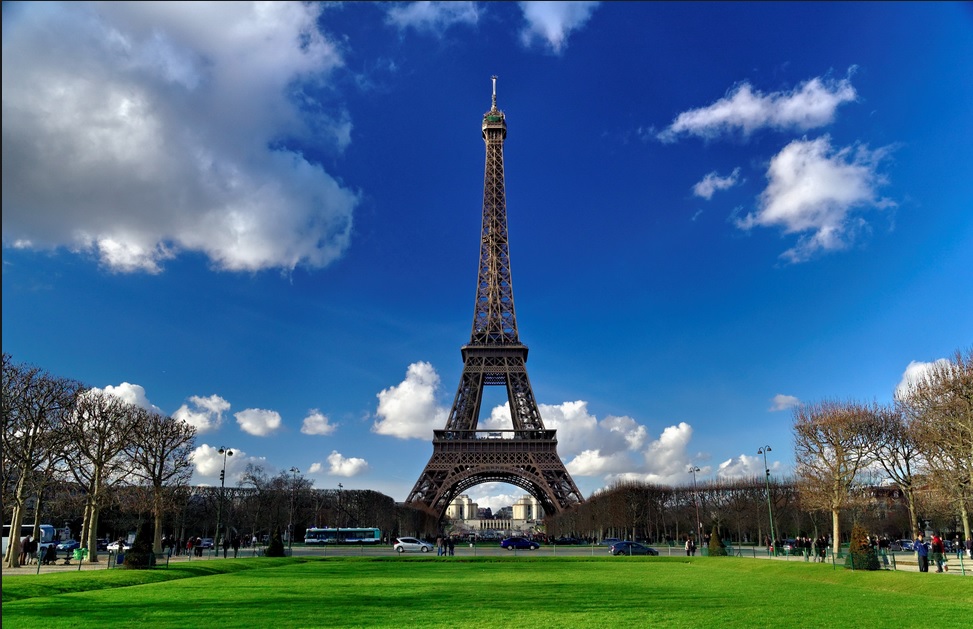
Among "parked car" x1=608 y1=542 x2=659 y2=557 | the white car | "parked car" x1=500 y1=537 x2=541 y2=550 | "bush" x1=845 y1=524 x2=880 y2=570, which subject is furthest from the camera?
"parked car" x1=500 y1=537 x2=541 y2=550

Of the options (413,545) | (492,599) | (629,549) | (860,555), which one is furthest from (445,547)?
(492,599)

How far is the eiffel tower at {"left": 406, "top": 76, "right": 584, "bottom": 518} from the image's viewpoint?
289ft

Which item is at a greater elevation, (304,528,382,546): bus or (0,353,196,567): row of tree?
(0,353,196,567): row of tree

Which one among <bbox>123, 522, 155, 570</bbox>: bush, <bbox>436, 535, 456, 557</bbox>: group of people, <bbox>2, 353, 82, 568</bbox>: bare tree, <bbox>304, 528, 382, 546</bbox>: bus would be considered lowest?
<bbox>304, 528, 382, 546</bbox>: bus

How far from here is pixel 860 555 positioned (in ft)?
110

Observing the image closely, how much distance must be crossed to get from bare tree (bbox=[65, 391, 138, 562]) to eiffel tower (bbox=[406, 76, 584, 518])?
1700 inches

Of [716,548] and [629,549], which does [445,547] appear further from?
[716,548]

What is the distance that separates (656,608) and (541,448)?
230 ft

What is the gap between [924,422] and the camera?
1786 inches

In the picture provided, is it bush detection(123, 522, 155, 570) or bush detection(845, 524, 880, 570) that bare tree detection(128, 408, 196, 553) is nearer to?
bush detection(123, 522, 155, 570)

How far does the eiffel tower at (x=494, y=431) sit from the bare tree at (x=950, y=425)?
152 feet

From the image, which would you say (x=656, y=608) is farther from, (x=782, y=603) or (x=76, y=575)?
(x=76, y=575)

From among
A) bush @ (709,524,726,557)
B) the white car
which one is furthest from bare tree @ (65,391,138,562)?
bush @ (709,524,726,557)

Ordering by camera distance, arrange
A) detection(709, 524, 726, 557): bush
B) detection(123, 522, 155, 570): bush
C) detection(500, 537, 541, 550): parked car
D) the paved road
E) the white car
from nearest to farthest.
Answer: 1. detection(123, 522, 155, 570): bush
2. the paved road
3. detection(709, 524, 726, 557): bush
4. the white car
5. detection(500, 537, 541, 550): parked car
